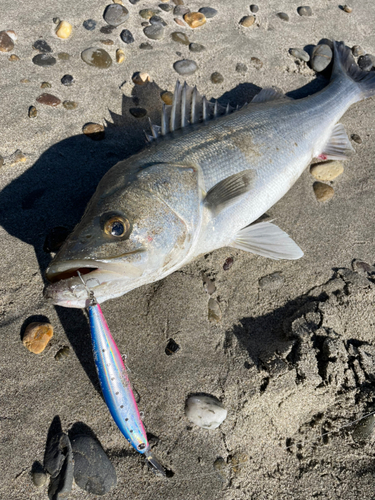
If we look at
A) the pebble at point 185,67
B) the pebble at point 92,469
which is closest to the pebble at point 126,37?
the pebble at point 185,67

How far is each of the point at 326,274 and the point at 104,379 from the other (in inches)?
82.9

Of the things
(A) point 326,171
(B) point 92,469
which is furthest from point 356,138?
(B) point 92,469

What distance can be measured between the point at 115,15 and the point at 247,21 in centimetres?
187

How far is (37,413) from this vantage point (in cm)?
229

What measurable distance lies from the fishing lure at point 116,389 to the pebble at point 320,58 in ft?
15.0

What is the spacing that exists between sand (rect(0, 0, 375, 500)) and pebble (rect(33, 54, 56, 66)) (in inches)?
4.1

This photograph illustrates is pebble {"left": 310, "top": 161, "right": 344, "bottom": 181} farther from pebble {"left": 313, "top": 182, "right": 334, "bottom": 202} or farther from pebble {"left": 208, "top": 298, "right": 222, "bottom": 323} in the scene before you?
pebble {"left": 208, "top": 298, "right": 222, "bottom": 323}

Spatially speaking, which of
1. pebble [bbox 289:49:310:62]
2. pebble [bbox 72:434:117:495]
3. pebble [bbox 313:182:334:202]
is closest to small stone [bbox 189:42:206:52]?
pebble [bbox 289:49:310:62]

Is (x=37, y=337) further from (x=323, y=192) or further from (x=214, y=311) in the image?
(x=323, y=192)

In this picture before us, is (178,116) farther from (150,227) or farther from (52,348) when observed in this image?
(52,348)

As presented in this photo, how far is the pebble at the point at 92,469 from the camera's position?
2.08 m

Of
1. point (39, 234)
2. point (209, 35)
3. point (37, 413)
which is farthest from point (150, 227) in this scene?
point (209, 35)

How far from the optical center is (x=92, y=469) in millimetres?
2092

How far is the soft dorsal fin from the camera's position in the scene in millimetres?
3238
